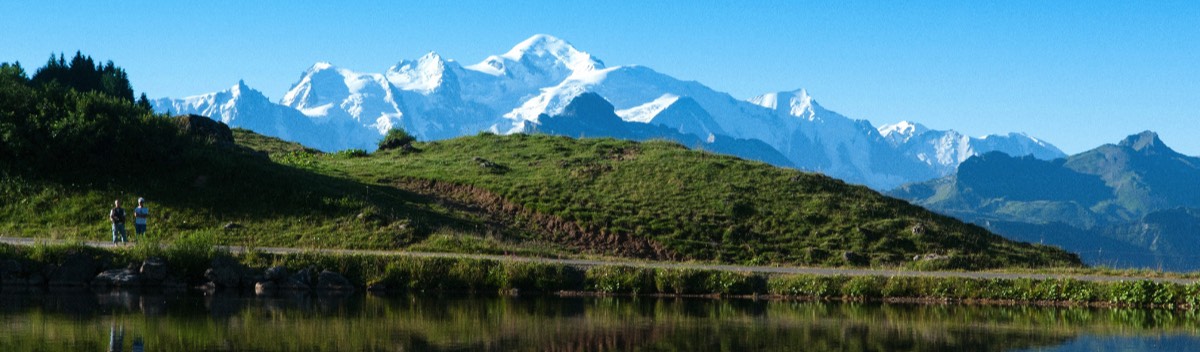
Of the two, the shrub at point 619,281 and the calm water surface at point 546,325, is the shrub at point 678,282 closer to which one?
the shrub at point 619,281

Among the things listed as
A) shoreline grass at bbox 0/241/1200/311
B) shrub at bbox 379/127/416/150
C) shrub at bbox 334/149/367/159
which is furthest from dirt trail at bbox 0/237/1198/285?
shrub at bbox 379/127/416/150

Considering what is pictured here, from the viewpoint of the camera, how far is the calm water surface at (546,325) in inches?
1344

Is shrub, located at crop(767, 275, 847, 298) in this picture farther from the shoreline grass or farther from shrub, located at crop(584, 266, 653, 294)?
shrub, located at crop(584, 266, 653, 294)

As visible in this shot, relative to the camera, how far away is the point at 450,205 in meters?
69.8

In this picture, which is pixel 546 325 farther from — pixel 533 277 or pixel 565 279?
pixel 565 279

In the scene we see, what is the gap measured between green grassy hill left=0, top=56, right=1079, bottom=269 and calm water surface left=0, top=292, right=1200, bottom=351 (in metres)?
13.0

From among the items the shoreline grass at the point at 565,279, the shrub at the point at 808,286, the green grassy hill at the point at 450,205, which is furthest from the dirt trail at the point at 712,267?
the green grassy hill at the point at 450,205

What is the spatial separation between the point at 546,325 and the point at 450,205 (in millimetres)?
31532

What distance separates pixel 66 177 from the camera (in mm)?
66250

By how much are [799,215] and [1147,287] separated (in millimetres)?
22767

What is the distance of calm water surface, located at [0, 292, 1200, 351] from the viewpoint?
34.1 m

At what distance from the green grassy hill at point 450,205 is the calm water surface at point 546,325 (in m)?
13.0

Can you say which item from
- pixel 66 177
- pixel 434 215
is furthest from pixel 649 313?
pixel 66 177

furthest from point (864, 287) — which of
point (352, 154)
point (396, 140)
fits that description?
point (396, 140)
